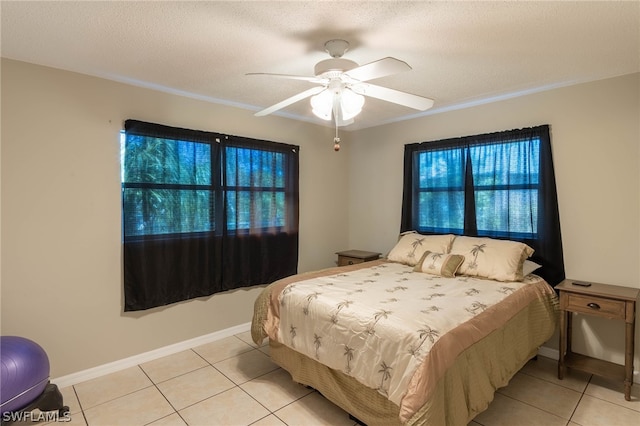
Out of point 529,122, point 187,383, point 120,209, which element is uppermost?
point 529,122

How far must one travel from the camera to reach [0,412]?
1766 mm

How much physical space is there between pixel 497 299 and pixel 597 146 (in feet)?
5.30

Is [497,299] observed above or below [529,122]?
below

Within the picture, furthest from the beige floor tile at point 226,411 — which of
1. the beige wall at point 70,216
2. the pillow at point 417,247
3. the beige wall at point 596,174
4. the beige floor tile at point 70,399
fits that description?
the beige wall at point 596,174

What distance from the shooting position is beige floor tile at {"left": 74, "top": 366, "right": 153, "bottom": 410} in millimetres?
2332

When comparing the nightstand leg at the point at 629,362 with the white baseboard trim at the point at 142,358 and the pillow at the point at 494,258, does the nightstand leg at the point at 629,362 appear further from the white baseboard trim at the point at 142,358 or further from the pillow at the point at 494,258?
the white baseboard trim at the point at 142,358

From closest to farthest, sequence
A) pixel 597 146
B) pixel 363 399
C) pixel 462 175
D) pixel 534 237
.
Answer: pixel 363 399
pixel 597 146
pixel 534 237
pixel 462 175

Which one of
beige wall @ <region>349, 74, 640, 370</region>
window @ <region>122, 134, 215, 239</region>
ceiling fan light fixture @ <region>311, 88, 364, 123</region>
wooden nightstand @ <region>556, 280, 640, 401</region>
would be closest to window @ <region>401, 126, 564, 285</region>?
beige wall @ <region>349, 74, 640, 370</region>

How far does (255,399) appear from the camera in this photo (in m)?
2.34

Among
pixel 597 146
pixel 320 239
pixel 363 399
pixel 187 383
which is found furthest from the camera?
pixel 320 239

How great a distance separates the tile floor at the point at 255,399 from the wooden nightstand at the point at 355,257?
156cm

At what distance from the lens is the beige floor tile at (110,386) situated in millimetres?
2332

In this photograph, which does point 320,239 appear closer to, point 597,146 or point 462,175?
point 462,175

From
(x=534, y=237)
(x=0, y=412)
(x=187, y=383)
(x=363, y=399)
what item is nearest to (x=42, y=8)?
(x=0, y=412)
